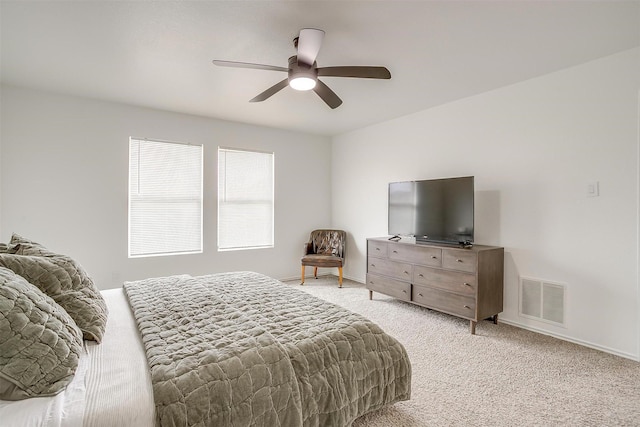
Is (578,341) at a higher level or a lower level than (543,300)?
lower

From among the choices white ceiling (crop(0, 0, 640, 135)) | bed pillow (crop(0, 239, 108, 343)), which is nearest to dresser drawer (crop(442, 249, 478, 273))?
white ceiling (crop(0, 0, 640, 135))

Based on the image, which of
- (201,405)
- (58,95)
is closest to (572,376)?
(201,405)

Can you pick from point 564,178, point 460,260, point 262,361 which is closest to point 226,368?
point 262,361

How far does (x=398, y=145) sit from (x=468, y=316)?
260cm

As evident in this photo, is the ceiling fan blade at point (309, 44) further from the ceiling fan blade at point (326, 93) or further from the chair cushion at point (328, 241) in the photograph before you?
the chair cushion at point (328, 241)

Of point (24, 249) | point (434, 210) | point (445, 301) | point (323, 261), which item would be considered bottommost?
point (445, 301)

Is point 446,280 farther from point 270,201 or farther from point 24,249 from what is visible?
point 24,249

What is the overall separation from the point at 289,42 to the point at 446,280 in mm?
2819

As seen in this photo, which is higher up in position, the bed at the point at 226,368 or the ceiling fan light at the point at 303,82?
the ceiling fan light at the point at 303,82

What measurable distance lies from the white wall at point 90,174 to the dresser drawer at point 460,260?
9.81 feet

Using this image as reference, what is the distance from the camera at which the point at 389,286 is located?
4.11 meters

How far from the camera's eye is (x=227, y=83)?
11.0 feet

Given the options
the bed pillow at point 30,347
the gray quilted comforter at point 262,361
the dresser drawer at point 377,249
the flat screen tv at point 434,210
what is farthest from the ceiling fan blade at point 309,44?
the dresser drawer at point 377,249

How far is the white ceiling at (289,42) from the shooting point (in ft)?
6.97
